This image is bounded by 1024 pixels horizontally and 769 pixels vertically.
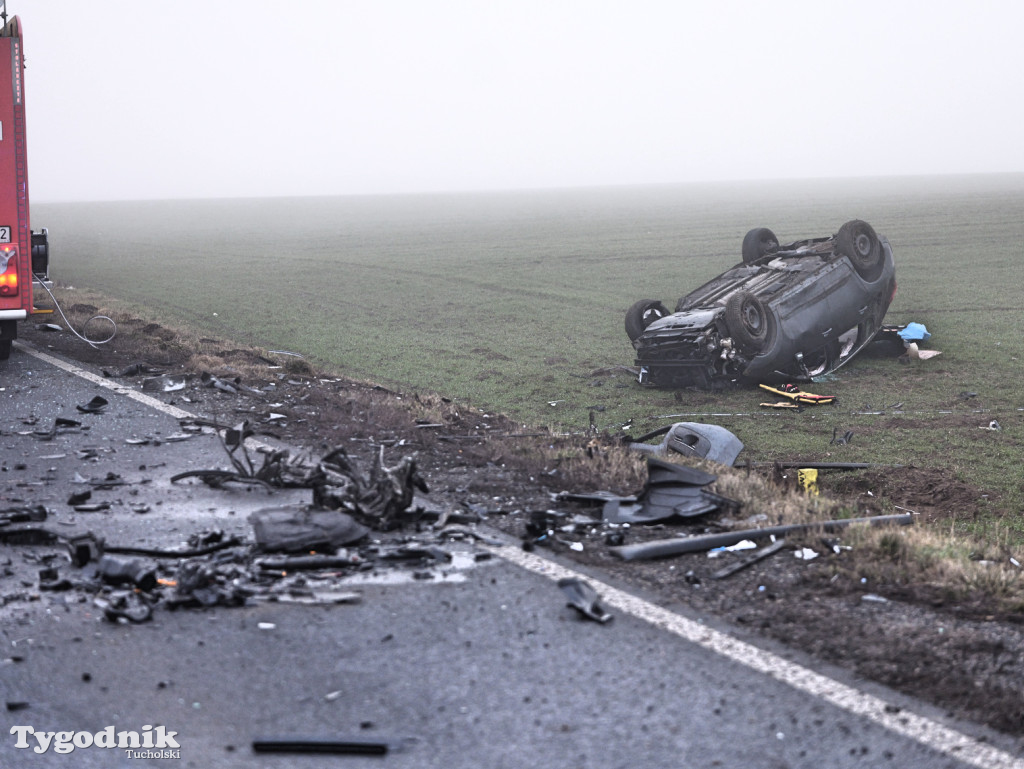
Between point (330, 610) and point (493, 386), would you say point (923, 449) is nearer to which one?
point (493, 386)

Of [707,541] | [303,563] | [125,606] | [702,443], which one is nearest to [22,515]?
[125,606]

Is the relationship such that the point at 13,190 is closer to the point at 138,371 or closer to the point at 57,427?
the point at 138,371

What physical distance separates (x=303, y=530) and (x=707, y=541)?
2090 millimetres

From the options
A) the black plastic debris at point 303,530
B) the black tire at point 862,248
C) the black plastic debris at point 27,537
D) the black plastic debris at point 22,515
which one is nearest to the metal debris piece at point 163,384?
the black plastic debris at point 22,515

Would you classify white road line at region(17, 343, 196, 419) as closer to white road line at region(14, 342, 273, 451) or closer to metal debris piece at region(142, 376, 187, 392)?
white road line at region(14, 342, 273, 451)

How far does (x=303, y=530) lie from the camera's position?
5238 mm

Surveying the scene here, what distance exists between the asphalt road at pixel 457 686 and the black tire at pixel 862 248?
35.5 feet

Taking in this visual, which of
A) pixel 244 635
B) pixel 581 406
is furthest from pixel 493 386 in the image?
pixel 244 635

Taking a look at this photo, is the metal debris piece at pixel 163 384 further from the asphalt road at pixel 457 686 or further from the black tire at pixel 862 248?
the black tire at pixel 862 248

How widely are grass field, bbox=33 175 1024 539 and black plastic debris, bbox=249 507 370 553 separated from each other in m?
5.15

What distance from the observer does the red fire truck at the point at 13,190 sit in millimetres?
10312

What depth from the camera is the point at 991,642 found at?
3.98 metres

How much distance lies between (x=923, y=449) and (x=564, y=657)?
294 inches

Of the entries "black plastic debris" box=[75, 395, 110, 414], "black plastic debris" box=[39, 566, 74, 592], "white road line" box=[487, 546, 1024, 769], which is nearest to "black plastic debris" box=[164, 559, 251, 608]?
"black plastic debris" box=[39, 566, 74, 592]
